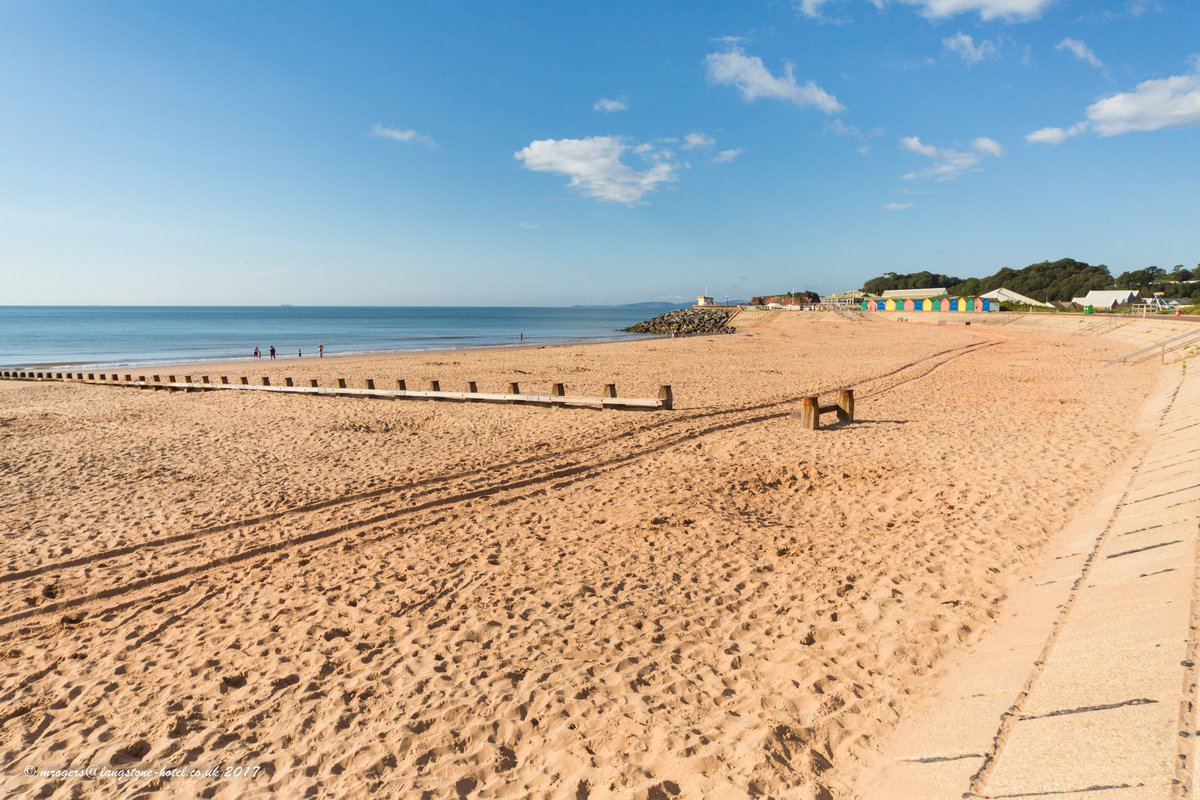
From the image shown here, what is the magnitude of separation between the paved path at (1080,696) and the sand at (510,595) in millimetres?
278

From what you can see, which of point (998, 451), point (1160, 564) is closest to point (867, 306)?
point (998, 451)

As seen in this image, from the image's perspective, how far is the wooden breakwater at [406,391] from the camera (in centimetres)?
1470

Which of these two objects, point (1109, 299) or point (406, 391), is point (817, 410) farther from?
point (1109, 299)

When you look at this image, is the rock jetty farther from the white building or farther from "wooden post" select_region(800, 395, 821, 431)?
"wooden post" select_region(800, 395, 821, 431)

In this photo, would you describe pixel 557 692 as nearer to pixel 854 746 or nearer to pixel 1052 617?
pixel 854 746

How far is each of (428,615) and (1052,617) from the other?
495 centimetres

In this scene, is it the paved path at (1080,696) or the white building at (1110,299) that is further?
the white building at (1110,299)

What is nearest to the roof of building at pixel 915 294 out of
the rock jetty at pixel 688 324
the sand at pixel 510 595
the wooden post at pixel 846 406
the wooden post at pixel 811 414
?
the rock jetty at pixel 688 324

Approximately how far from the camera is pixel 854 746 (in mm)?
3691

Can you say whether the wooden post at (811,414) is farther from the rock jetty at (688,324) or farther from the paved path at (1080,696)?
the rock jetty at (688,324)

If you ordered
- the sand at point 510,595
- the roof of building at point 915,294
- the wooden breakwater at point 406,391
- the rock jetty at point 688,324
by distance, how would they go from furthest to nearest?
the roof of building at point 915,294, the rock jetty at point 688,324, the wooden breakwater at point 406,391, the sand at point 510,595

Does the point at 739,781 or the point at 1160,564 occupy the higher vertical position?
the point at 1160,564

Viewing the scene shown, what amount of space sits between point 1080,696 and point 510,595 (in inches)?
165

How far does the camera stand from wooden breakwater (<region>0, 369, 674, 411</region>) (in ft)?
48.2
